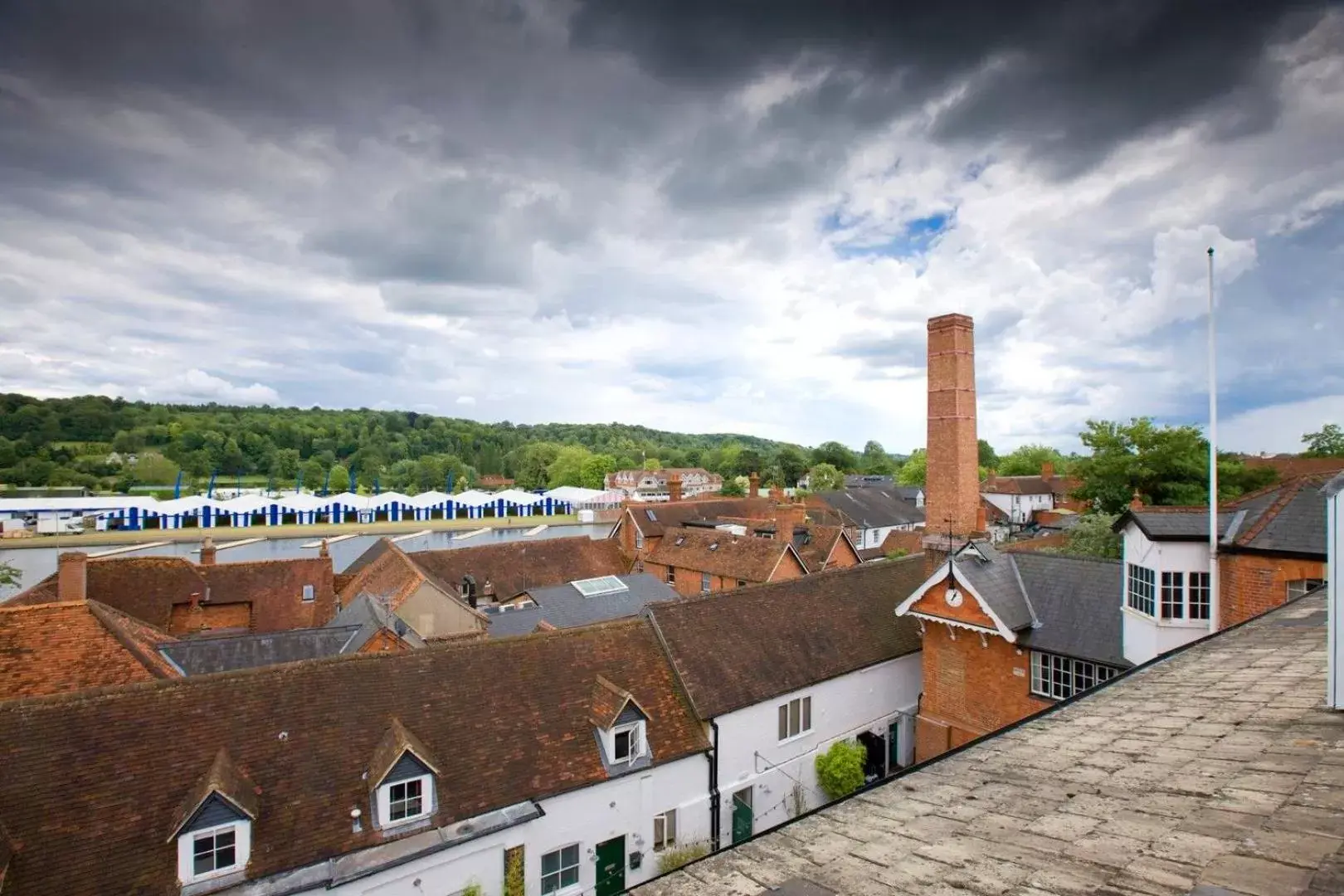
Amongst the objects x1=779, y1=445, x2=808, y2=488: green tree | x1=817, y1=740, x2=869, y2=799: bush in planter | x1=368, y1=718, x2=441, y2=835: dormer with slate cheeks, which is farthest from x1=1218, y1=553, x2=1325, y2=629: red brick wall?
x1=779, y1=445, x2=808, y2=488: green tree

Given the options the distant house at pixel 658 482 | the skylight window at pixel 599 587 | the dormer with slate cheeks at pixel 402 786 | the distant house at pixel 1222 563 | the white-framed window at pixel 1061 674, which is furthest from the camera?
the distant house at pixel 658 482

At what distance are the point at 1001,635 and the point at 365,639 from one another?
19019 millimetres

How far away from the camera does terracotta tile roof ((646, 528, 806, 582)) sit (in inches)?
1447

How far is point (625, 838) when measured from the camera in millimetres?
13844

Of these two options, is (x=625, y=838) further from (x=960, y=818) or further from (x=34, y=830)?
(x=960, y=818)

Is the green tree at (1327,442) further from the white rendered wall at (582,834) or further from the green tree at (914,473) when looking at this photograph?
the white rendered wall at (582,834)

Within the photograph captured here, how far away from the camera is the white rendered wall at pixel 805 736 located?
1627 centimetres

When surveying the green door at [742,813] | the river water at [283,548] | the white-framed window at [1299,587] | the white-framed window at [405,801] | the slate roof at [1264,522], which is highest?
the slate roof at [1264,522]

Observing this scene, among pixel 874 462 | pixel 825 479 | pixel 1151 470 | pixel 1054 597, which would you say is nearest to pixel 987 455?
pixel 874 462

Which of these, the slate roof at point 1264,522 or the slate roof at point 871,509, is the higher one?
the slate roof at point 1264,522

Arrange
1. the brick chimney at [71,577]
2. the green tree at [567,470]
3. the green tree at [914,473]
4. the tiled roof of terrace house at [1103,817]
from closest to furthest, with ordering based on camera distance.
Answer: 1. the tiled roof of terrace house at [1103,817]
2. the brick chimney at [71,577]
3. the green tree at [914,473]
4. the green tree at [567,470]

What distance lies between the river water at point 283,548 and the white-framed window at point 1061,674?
109 feet

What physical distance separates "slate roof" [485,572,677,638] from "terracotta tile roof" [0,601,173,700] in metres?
10.5

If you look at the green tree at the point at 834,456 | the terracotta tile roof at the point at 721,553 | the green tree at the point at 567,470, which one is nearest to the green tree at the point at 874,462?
the green tree at the point at 834,456
